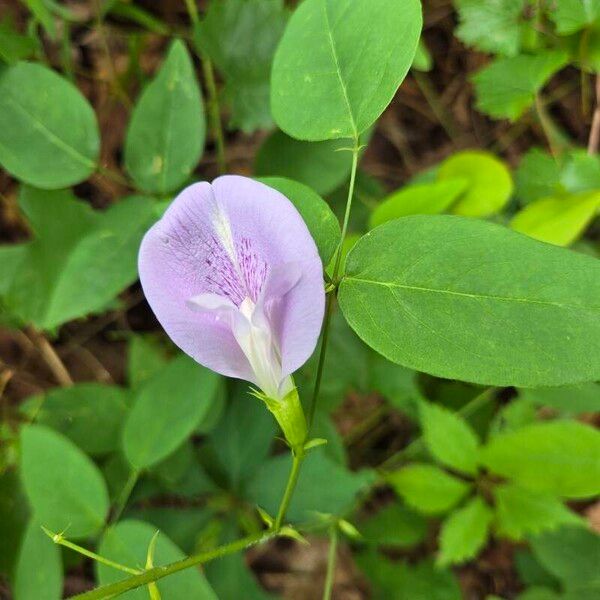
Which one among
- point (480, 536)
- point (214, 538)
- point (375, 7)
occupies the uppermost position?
point (375, 7)

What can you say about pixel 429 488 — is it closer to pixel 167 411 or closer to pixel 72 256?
pixel 167 411

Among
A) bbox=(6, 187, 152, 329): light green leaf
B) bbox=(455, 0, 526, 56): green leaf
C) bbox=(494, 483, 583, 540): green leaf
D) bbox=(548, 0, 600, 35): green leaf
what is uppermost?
bbox=(548, 0, 600, 35): green leaf

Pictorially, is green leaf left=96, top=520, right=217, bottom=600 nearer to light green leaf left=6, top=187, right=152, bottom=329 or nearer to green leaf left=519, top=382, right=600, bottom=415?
light green leaf left=6, top=187, right=152, bottom=329

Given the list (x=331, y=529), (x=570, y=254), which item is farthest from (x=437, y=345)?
(x=331, y=529)

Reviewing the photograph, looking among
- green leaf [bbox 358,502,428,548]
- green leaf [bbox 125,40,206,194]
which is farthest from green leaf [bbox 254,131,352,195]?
green leaf [bbox 358,502,428,548]

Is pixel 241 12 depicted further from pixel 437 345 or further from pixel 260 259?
pixel 437 345

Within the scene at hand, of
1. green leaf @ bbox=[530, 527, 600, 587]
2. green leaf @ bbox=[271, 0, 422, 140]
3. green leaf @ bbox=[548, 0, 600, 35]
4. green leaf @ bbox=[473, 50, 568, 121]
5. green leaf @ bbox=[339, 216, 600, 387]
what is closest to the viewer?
green leaf @ bbox=[339, 216, 600, 387]

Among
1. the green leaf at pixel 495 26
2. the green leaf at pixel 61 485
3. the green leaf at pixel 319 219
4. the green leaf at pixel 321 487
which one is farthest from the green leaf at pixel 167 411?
the green leaf at pixel 495 26
